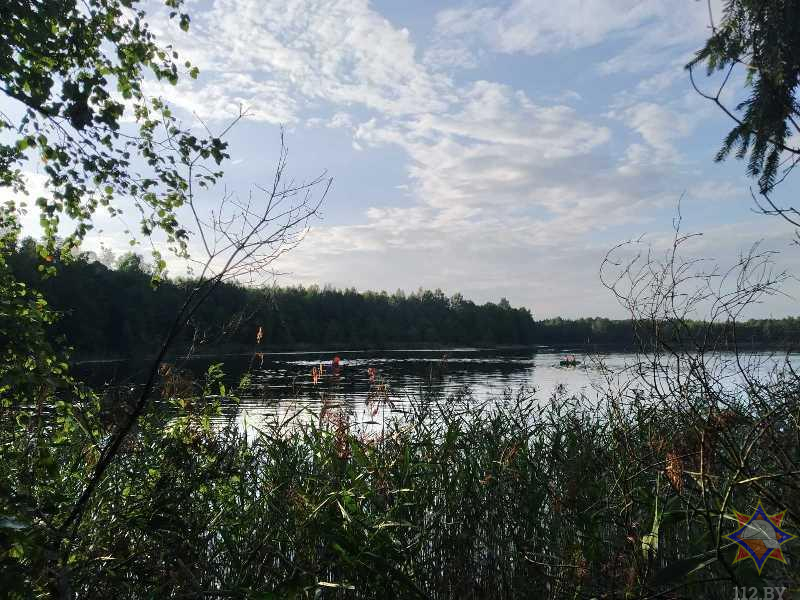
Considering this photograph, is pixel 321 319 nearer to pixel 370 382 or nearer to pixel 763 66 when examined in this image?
pixel 370 382

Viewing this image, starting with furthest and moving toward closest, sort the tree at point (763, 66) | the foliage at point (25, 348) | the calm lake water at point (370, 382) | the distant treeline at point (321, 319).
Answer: the distant treeline at point (321, 319), the calm lake water at point (370, 382), the foliage at point (25, 348), the tree at point (763, 66)

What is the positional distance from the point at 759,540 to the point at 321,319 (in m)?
113

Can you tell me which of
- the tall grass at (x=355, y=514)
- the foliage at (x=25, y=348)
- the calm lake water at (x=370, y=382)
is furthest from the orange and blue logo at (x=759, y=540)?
the foliage at (x=25, y=348)

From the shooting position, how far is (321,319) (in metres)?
114

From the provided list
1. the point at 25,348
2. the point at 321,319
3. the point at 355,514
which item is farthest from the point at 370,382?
the point at 321,319

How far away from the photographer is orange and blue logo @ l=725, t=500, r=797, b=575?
A: 2.02 m

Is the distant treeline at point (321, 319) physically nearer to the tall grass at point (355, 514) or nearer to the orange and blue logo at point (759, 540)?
the tall grass at point (355, 514)

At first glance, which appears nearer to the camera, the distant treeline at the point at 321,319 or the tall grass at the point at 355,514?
the tall grass at the point at 355,514

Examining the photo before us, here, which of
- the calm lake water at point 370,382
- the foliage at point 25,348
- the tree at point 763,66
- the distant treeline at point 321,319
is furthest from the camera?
the distant treeline at point 321,319

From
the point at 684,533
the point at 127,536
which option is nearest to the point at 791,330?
the point at 684,533

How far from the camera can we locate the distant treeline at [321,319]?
208 ft

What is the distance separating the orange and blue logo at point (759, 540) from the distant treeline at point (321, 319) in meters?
31.6

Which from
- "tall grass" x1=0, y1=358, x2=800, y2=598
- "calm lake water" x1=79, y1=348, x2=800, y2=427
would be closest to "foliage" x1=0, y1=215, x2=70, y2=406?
"tall grass" x1=0, y1=358, x2=800, y2=598

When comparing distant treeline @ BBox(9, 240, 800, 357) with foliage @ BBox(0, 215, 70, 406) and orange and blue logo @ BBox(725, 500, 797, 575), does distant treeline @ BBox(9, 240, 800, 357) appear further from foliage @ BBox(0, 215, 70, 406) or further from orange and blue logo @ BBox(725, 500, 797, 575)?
orange and blue logo @ BBox(725, 500, 797, 575)
